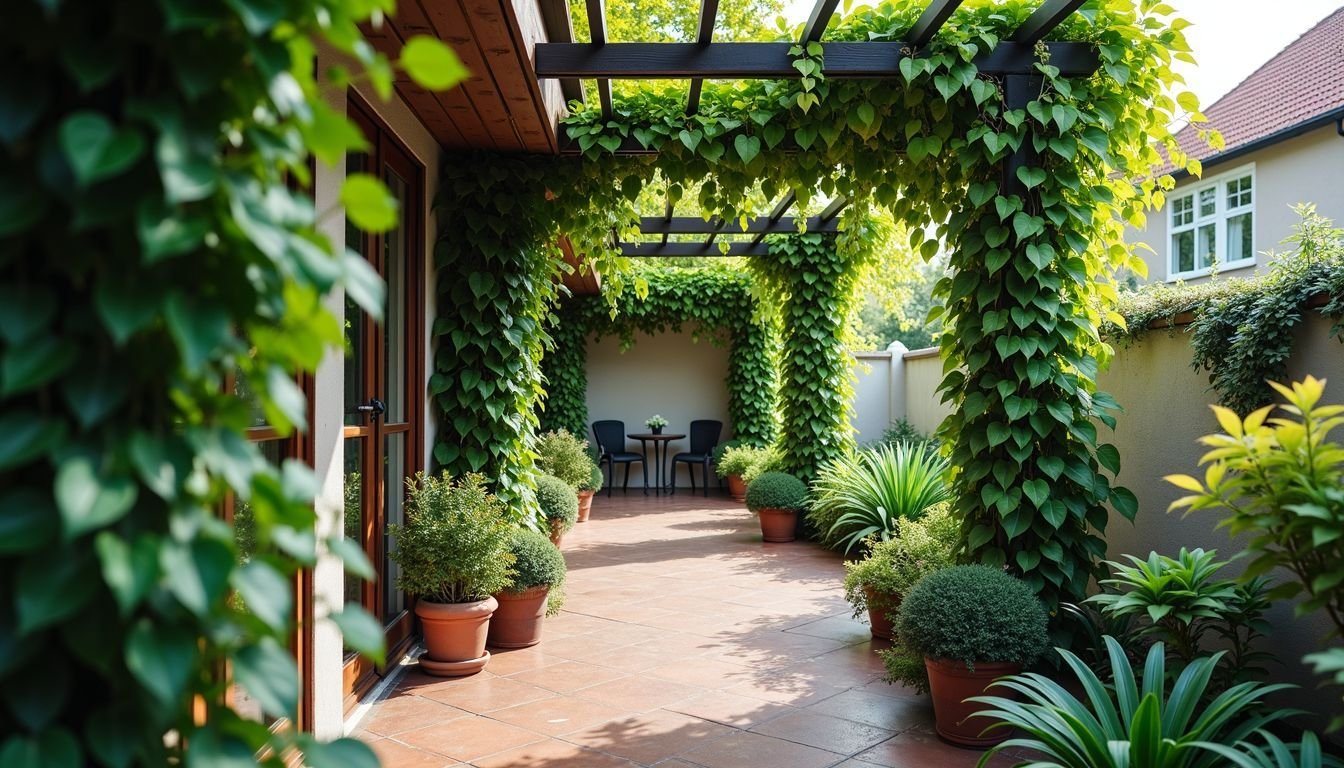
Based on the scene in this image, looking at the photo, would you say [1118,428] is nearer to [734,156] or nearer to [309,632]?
[734,156]

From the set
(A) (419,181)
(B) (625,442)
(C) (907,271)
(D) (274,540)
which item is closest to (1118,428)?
(A) (419,181)

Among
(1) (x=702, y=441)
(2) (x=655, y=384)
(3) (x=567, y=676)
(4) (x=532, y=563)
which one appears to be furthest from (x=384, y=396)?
(2) (x=655, y=384)

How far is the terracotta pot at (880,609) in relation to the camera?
4258mm

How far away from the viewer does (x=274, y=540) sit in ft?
2.84

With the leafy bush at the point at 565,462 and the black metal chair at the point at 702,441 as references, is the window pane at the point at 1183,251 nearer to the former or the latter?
the black metal chair at the point at 702,441

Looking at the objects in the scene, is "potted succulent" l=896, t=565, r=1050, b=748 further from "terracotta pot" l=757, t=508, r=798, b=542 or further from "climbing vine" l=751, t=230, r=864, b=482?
"climbing vine" l=751, t=230, r=864, b=482

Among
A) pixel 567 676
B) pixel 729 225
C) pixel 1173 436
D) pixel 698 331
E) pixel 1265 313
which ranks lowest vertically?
pixel 567 676

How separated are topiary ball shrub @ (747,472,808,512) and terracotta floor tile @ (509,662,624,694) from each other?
143 inches

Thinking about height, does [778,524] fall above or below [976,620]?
below

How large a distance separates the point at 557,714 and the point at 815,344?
16.3 ft

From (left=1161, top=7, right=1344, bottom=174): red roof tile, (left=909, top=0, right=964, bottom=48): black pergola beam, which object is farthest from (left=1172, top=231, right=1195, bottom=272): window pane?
(left=909, top=0, right=964, bottom=48): black pergola beam

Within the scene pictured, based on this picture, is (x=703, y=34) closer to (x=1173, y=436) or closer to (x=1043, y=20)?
(x=1043, y=20)

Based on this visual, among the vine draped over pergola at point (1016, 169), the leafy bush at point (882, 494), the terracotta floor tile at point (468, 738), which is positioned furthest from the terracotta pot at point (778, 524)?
the terracotta floor tile at point (468, 738)

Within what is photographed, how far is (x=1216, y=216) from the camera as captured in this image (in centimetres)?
1048
